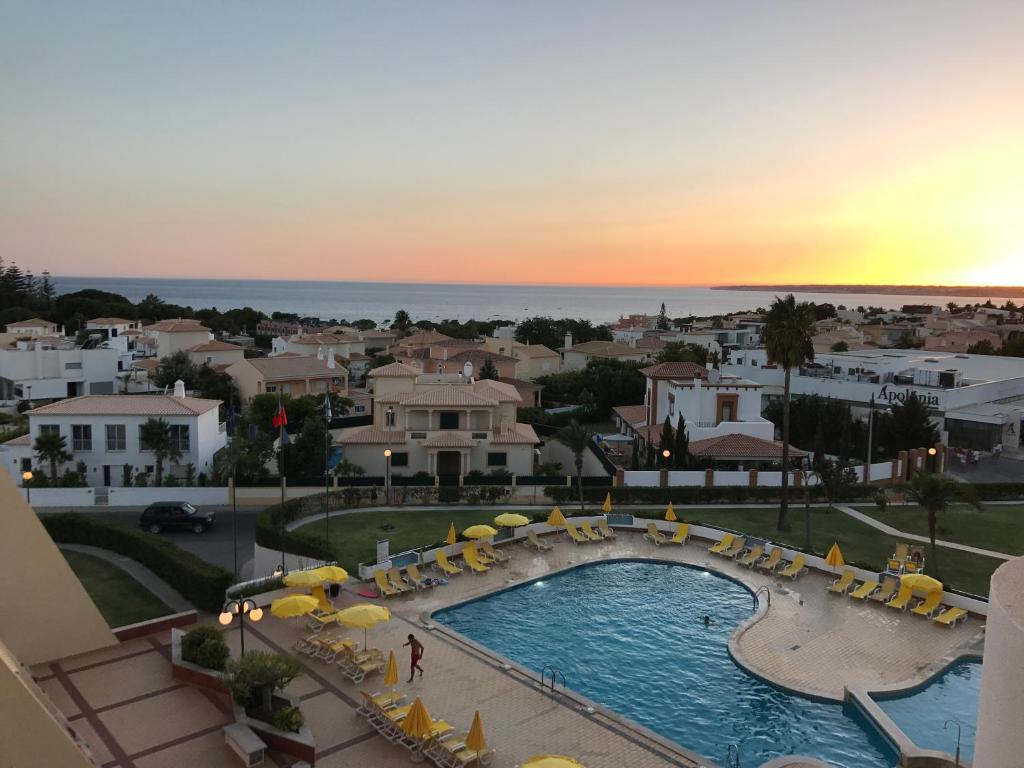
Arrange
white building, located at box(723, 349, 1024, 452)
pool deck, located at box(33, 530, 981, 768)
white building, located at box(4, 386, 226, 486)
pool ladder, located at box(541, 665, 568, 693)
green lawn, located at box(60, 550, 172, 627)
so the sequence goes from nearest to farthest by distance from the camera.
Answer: pool deck, located at box(33, 530, 981, 768) → pool ladder, located at box(541, 665, 568, 693) → green lawn, located at box(60, 550, 172, 627) → white building, located at box(4, 386, 226, 486) → white building, located at box(723, 349, 1024, 452)


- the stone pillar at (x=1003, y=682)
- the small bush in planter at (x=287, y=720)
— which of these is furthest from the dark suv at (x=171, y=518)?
the stone pillar at (x=1003, y=682)

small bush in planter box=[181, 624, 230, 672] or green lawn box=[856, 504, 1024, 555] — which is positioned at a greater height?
small bush in planter box=[181, 624, 230, 672]

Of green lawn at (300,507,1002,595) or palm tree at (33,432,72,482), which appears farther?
palm tree at (33,432,72,482)

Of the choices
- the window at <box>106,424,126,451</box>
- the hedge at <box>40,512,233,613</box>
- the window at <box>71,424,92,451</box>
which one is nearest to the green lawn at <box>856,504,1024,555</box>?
the hedge at <box>40,512,233,613</box>

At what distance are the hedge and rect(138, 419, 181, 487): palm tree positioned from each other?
7.02 metres

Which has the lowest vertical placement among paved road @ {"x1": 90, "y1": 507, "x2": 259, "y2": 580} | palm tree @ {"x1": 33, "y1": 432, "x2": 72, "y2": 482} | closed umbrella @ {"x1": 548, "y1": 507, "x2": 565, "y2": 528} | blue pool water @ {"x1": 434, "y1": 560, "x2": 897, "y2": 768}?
paved road @ {"x1": 90, "y1": 507, "x2": 259, "y2": 580}

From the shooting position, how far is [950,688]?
1772 cm

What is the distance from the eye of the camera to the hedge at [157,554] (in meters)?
20.9

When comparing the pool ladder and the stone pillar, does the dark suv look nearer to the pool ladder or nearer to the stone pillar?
the pool ladder

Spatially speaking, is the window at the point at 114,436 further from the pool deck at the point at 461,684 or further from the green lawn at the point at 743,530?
the pool deck at the point at 461,684

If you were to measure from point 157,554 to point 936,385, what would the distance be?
161ft

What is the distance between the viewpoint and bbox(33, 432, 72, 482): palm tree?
33.6 metres

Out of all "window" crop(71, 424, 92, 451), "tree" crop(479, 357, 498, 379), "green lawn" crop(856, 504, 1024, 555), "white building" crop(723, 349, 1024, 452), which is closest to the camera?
"green lawn" crop(856, 504, 1024, 555)

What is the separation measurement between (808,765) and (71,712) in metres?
15.1
